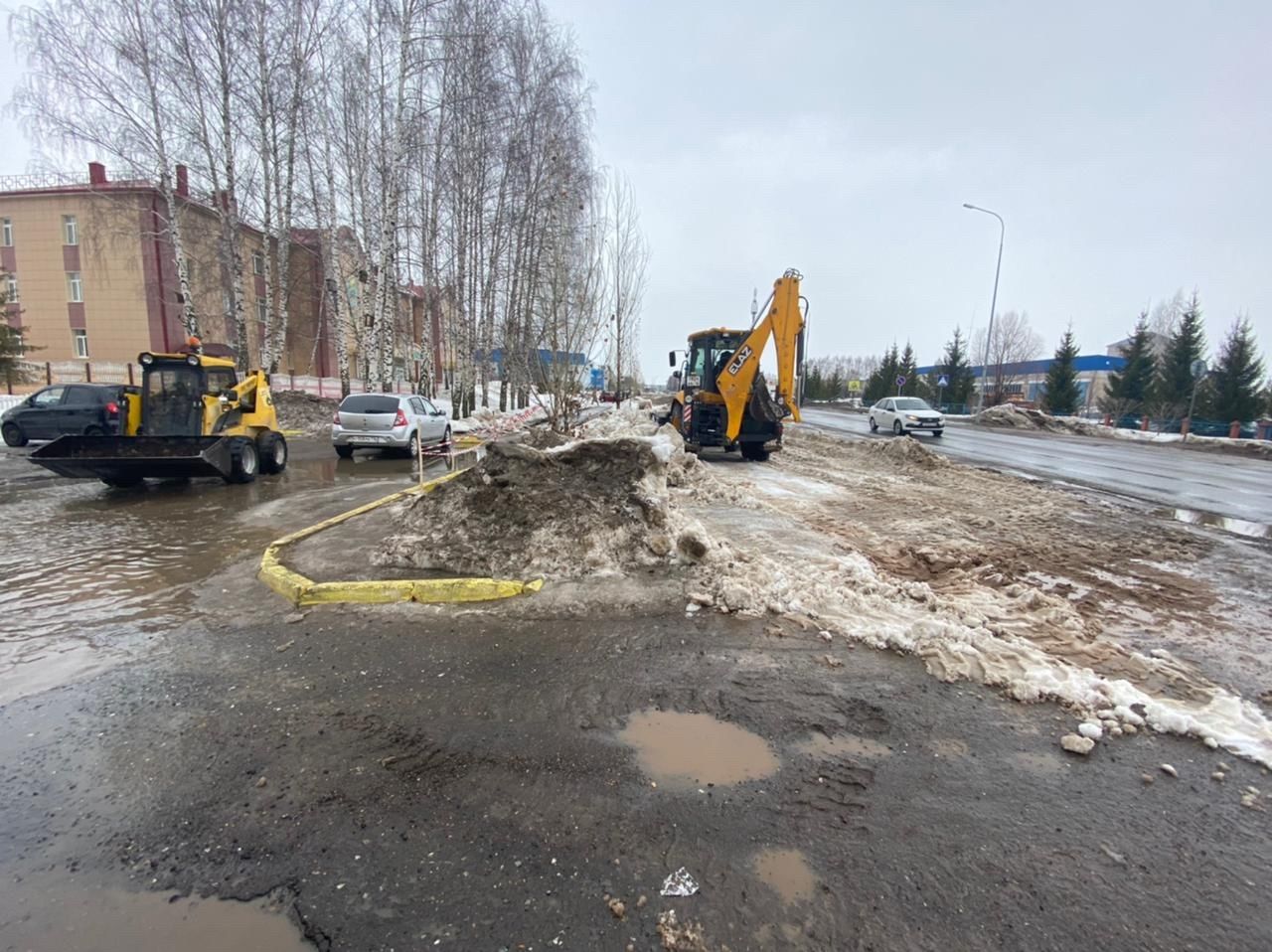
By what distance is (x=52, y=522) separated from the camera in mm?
8211

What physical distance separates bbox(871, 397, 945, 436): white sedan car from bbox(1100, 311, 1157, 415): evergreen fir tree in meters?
25.9

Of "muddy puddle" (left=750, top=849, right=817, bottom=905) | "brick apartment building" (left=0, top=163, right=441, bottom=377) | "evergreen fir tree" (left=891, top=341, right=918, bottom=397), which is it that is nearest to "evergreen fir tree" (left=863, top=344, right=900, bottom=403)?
"evergreen fir tree" (left=891, top=341, right=918, bottom=397)

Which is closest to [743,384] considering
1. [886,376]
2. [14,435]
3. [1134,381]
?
[14,435]

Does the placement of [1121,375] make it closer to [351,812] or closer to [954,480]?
[954,480]

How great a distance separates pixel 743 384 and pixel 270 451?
1023 centimetres

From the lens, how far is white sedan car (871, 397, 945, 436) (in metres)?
25.9

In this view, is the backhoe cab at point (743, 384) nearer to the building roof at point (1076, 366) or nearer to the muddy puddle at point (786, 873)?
the muddy puddle at point (786, 873)

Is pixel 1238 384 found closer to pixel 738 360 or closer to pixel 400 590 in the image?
pixel 738 360

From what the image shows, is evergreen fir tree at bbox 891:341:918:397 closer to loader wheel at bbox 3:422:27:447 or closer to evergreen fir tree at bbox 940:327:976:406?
evergreen fir tree at bbox 940:327:976:406

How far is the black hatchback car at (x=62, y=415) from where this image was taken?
1658 centimetres

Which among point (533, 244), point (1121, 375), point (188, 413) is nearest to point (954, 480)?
point (188, 413)

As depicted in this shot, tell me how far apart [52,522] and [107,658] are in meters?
Answer: 5.91

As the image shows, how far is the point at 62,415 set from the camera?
54.9 feet

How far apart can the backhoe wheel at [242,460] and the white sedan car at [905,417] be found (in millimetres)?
24484
